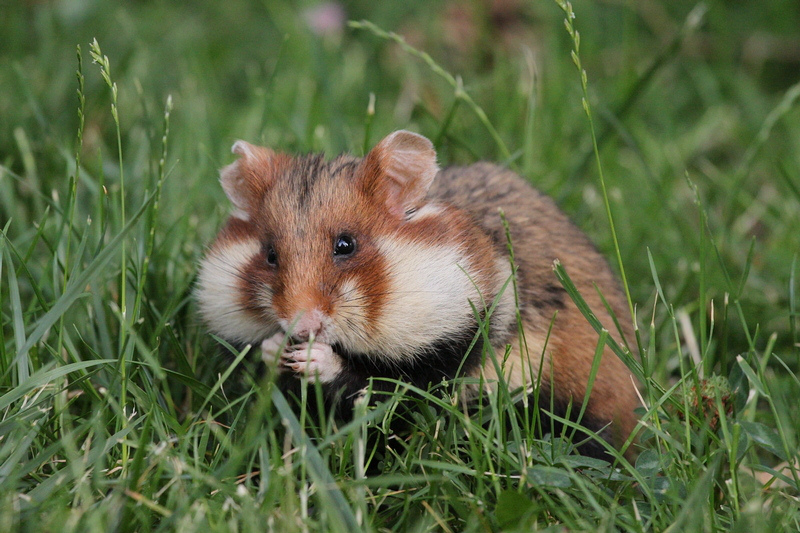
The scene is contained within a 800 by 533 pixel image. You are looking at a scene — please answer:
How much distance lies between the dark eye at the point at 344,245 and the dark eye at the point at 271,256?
23 cm

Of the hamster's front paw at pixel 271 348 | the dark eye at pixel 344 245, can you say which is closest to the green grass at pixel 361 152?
the hamster's front paw at pixel 271 348

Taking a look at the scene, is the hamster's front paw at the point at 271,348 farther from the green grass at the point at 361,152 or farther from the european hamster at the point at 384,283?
the green grass at the point at 361,152

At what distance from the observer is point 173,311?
364 centimetres

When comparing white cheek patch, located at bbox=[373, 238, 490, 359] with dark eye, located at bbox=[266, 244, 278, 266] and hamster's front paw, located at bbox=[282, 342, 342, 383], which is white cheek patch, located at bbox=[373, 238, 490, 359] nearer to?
hamster's front paw, located at bbox=[282, 342, 342, 383]

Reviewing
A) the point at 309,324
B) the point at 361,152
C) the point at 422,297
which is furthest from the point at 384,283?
the point at 361,152

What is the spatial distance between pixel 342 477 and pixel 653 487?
104cm

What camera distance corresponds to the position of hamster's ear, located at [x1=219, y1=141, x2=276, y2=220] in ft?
11.3

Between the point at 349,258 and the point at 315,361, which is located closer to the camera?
the point at 315,361

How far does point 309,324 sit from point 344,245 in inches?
13.9

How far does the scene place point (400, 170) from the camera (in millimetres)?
3322

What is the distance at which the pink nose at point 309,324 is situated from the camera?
2.91 meters

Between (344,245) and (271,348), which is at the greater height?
(344,245)

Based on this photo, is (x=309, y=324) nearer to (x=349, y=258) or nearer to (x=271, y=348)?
(x=271, y=348)

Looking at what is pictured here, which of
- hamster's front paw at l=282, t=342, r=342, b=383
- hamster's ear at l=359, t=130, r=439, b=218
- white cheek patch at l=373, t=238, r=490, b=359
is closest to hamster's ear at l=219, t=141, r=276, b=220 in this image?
hamster's ear at l=359, t=130, r=439, b=218
